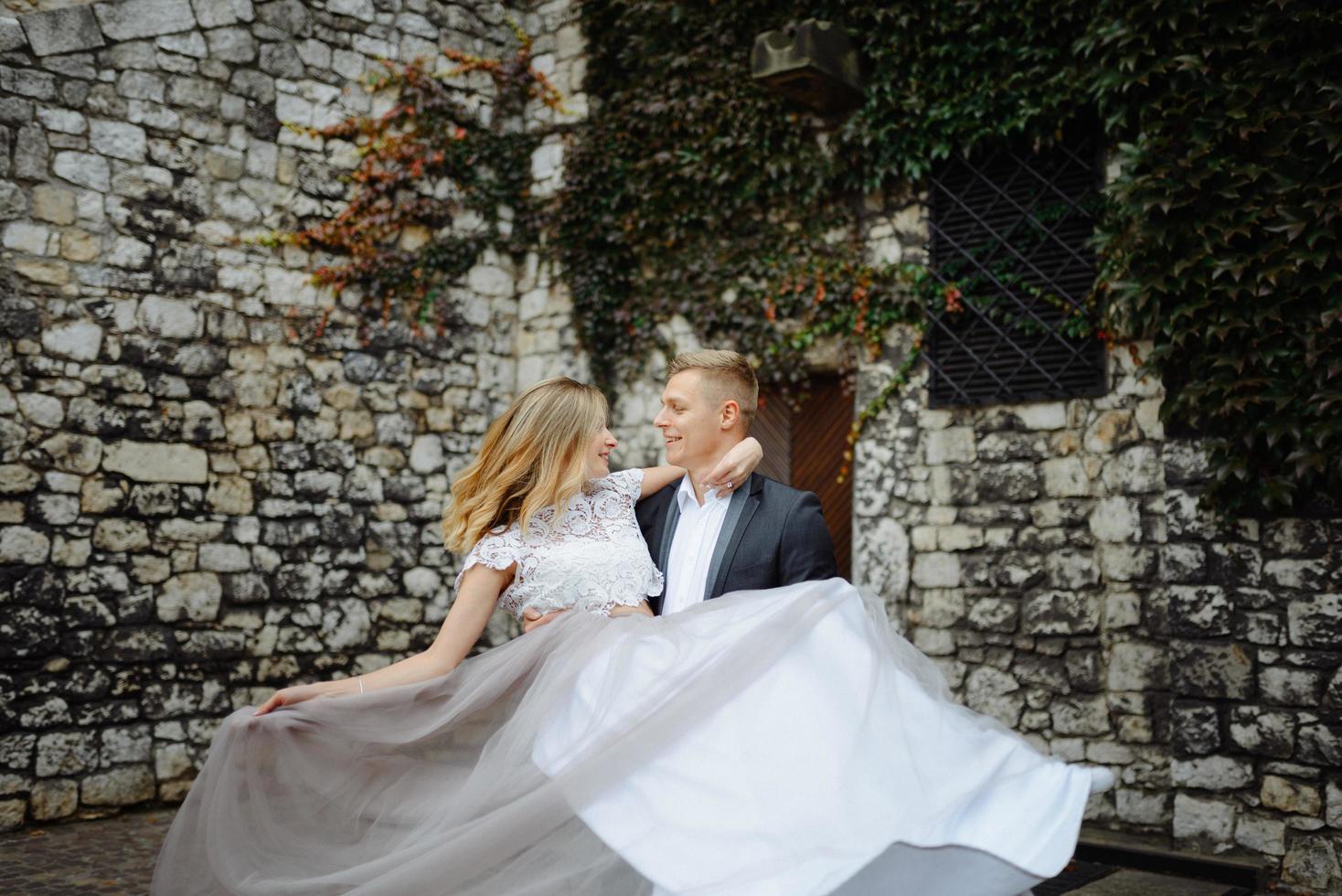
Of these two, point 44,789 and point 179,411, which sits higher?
point 179,411

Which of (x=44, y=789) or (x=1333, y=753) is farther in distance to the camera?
(x=44, y=789)

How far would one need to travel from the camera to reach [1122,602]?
5.95 metres

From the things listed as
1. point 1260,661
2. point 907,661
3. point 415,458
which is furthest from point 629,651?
point 415,458

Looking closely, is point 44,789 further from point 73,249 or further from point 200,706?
point 73,249

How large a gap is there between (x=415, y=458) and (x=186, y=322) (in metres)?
1.69

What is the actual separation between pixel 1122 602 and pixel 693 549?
11.3 ft

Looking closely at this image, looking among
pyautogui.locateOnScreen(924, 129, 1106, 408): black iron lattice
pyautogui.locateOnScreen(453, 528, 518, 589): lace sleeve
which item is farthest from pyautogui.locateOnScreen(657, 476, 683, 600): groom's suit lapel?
pyautogui.locateOnScreen(924, 129, 1106, 408): black iron lattice

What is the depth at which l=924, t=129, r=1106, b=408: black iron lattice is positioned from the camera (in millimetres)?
6203

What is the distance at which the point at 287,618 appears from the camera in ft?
22.8

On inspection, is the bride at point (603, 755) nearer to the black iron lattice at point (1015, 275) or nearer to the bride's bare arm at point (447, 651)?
the bride's bare arm at point (447, 651)

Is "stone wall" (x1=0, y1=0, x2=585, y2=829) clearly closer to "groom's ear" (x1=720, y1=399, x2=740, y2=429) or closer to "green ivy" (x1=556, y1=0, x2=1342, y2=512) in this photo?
"green ivy" (x1=556, y1=0, x2=1342, y2=512)

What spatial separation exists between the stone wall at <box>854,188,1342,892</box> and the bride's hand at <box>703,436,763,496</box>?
9.90 ft

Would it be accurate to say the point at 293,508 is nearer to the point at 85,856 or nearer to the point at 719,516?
the point at 85,856

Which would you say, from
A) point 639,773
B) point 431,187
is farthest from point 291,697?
point 431,187
